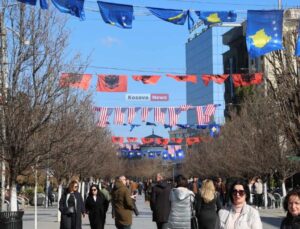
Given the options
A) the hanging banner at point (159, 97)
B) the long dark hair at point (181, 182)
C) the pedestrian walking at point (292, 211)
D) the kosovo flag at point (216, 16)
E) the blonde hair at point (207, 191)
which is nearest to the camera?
the pedestrian walking at point (292, 211)

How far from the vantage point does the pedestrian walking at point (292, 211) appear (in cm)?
572

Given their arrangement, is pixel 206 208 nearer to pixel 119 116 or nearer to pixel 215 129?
pixel 119 116

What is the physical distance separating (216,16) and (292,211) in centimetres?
1147

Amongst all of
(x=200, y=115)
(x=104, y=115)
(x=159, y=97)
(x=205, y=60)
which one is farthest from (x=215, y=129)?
(x=205, y=60)

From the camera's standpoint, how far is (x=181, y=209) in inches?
461

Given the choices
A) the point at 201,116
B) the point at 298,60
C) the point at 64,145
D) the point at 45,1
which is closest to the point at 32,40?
the point at 45,1

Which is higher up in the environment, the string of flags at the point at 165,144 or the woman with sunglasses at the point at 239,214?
the string of flags at the point at 165,144

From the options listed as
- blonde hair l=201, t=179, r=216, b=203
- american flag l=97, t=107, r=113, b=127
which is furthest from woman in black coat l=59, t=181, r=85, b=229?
american flag l=97, t=107, r=113, b=127

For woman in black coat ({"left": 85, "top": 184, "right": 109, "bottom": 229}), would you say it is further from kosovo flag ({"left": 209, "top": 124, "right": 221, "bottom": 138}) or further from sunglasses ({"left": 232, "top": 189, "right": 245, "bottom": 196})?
kosovo flag ({"left": 209, "top": 124, "right": 221, "bottom": 138})

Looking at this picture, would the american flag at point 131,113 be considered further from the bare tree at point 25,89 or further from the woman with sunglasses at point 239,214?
the woman with sunglasses at point 239,214

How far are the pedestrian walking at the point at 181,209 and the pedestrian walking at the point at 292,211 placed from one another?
5714mm

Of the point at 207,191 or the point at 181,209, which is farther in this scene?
the point at 181,209

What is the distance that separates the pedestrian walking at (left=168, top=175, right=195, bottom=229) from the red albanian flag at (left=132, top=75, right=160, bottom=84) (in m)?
18.4

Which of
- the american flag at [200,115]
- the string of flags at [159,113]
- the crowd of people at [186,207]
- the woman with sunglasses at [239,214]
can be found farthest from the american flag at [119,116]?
the woman with sunglasses at [239,214]
